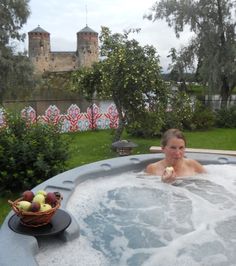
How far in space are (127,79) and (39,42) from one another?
42.2 metres

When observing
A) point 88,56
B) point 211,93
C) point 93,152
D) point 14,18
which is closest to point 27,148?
point 93,152

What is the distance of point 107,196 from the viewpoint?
149 inches

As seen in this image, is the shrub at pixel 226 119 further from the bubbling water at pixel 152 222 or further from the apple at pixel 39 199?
the apple at pixel 39 199

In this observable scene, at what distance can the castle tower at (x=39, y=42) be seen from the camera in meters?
46.5

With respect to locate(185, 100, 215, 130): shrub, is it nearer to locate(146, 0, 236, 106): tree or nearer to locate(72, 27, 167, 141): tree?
locate(146, 0, 236, 106): tree

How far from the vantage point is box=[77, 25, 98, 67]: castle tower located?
47031 millimetres

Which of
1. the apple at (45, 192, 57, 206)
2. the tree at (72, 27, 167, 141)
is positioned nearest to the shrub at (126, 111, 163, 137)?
the tree at (72, 27, 167, 141)

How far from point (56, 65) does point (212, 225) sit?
4680cm

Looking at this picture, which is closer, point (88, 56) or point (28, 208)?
point (28, 208)

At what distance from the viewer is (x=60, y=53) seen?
159ft

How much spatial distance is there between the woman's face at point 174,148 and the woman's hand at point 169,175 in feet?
0.43

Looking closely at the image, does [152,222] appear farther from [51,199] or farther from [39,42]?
[39,42]

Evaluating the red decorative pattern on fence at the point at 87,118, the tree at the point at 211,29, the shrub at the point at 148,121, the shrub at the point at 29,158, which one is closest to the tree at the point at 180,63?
the tree at the point at 211,29

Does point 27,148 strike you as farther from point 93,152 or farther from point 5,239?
point 93,152
